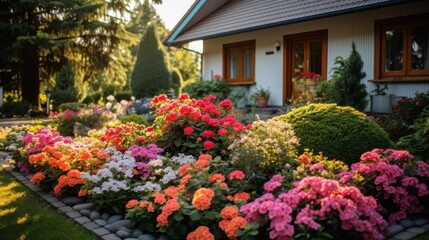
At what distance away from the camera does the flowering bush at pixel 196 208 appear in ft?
11.1

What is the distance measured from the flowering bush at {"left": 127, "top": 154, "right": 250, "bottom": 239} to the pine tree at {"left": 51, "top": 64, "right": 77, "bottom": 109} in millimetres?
15152

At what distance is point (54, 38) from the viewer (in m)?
17.2

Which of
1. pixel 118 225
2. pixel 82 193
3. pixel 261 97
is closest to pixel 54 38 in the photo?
pixel 261 97

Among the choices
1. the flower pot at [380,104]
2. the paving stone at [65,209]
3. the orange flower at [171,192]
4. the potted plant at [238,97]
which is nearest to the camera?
the orange flower at [171,192]

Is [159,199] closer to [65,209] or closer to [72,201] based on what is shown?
[65,209]

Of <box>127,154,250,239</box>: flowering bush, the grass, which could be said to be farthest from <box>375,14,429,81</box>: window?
the grass

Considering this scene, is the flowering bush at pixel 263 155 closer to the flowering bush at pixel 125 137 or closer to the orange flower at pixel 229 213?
the orange flower at pixel 229 213

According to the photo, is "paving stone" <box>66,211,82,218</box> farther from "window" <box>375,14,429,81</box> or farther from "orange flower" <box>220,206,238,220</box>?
"window" <box>375,14,429,81</box>

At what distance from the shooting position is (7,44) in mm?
17000

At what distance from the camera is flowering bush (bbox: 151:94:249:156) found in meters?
5.45

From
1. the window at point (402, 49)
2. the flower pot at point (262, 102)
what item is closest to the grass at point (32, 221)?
the window at point (402, 49)

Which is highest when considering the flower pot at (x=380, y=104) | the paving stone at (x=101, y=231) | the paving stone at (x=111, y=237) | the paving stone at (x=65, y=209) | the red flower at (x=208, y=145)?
the flower pot at (x=380, y=104)

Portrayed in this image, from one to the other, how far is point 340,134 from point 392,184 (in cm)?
100

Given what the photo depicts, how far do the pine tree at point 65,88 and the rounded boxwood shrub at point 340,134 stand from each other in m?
14.7
